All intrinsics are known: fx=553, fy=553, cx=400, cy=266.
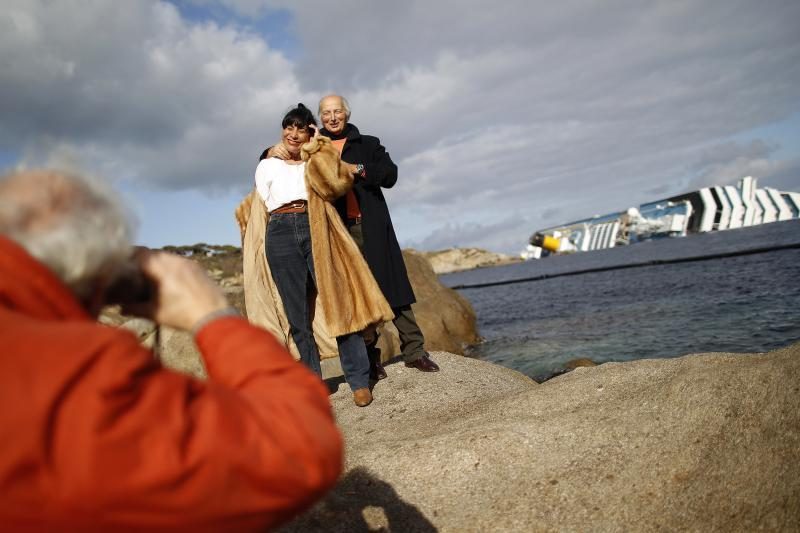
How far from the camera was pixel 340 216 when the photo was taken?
5.30m

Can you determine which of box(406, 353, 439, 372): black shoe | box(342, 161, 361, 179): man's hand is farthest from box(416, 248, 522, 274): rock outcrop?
box(342, 161, 361, 179): man's hand

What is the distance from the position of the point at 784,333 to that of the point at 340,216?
9.33 meters

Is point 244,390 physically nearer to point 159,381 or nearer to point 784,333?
point 159,381

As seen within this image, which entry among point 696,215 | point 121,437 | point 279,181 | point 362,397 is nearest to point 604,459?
point 362,397

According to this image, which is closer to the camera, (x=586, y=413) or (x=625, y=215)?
(x=586, y=413)

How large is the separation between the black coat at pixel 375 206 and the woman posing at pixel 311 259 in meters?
0.32

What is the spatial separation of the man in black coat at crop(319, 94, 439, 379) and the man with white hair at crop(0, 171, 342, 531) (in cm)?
425

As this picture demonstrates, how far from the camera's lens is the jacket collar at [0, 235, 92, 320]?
3.10ft

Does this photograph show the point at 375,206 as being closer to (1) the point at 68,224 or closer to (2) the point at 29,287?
(1) the point at 68,224

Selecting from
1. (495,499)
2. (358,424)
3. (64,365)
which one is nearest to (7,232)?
(64,365)

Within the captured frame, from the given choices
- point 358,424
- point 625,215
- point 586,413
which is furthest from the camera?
point 625,215

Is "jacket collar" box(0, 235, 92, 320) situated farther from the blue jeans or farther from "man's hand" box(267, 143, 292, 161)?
"man's hand" box(267, 143, 292, 161)

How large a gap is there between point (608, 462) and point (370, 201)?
3256 mm

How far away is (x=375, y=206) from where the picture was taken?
5.46 m
